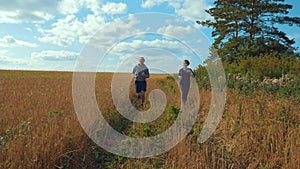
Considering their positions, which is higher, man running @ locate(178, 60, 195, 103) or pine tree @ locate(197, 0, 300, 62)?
pine tree @ locate(197, 0, 300, 62)

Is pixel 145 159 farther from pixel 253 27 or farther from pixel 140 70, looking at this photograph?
pixel 253 27

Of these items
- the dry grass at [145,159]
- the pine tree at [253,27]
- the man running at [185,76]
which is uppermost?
the pine tree at [253,27]

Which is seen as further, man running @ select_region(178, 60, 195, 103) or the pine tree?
the pine tree

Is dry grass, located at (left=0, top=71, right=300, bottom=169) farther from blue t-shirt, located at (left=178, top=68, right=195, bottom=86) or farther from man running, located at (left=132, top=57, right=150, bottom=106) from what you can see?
man running, located at (left=132, top=57, right=150, bottom=106)


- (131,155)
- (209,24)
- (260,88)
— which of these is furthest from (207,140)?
(209,24)

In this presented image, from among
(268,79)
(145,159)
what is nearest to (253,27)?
(268,79)

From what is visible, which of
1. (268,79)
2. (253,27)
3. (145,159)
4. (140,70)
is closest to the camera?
(145,159)

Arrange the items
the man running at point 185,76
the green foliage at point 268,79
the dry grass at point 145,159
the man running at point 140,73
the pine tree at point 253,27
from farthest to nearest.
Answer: the pine tree at point 253,27 → the green foliage at point 268,79 → the man running at point 140,73 → the man running at point 185,76 → the dry grass at point 145,159

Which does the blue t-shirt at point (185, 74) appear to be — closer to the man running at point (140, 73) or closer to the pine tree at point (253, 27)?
the man running at point (140, 73)

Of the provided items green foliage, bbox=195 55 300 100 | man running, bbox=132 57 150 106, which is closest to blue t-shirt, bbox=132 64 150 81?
man running, bbox=132 57 150 106

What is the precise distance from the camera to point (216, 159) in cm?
443

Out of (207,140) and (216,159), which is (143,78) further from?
(216,159)

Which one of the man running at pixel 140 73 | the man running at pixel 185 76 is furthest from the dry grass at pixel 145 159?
the man running at pixel 140 73

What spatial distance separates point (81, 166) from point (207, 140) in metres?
2.44
